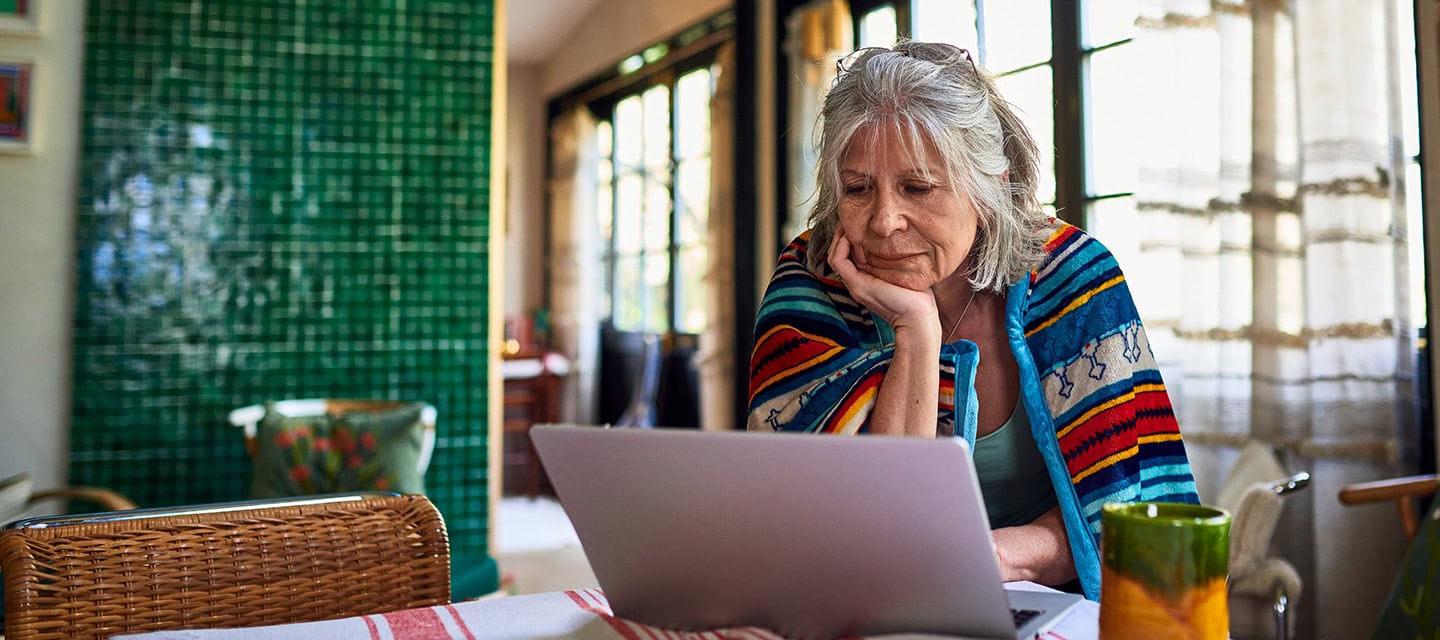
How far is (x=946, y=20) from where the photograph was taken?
12.8 feet

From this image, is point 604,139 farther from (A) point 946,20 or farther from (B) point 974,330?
(B) point 974,330

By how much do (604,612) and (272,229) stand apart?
105 inches

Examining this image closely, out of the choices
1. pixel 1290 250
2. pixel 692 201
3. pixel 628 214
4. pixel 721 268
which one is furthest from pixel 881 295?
pixel 628 214

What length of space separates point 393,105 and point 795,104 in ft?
5.76

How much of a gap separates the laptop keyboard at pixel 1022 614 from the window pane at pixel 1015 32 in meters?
2.89

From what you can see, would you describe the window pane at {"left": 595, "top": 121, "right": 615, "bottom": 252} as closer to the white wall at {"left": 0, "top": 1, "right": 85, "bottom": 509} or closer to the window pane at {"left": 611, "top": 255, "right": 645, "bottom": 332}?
the window pane at {"left": 611, "top": 255, "right": 645, "bottom": 332}

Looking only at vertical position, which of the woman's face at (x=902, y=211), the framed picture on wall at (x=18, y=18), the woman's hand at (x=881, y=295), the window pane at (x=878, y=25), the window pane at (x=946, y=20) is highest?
the window pane at (x=878, y=25)

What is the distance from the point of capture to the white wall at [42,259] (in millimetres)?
2969

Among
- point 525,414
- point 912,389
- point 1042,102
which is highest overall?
point 1042,102

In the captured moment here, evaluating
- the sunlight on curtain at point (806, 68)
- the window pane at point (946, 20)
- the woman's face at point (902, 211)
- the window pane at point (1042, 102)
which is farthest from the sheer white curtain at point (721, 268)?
the woman's face at point (902, 211)

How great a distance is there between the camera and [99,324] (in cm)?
304

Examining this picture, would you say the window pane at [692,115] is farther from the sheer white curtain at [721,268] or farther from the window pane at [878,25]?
the window pane at [878,25]

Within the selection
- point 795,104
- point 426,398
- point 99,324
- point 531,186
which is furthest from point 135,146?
point 531,186

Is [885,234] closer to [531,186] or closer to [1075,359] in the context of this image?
[1075,359]
